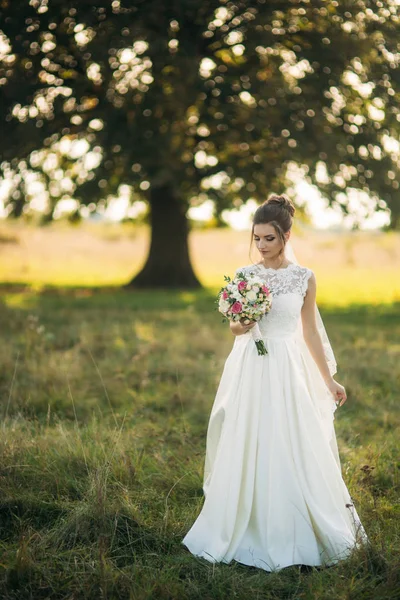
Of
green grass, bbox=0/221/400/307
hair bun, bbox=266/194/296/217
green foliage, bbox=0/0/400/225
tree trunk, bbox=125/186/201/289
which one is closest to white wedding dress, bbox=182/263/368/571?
hair bun, bbox=266/194/296/217

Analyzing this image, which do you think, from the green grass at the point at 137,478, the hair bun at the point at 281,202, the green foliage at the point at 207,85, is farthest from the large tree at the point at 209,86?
the hair bun at the point at 281,202

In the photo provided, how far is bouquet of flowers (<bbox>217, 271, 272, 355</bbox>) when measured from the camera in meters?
4.00

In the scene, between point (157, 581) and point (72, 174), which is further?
point (72, 174)

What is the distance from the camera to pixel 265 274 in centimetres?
438

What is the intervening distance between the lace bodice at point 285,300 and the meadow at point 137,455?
1359 millimetres

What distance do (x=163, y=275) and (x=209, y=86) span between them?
6.82m

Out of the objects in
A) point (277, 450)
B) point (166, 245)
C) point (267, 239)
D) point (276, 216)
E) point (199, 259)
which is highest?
point (276, 216)

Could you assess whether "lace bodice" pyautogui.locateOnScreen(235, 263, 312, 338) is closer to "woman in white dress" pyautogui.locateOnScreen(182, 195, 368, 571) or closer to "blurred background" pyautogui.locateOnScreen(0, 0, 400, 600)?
"woman in white dress" pyautogui.locateOnScreen(182, 195, 368, 571)

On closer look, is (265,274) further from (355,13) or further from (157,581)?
(355,13)

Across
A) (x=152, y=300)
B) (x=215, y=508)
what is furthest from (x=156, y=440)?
(x=152, y=300)

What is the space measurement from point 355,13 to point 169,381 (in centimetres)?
1017

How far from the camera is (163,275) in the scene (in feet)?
68.5

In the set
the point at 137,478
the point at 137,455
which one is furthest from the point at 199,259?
the point at 137,478

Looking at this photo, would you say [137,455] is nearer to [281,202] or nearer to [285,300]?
[285,300]
